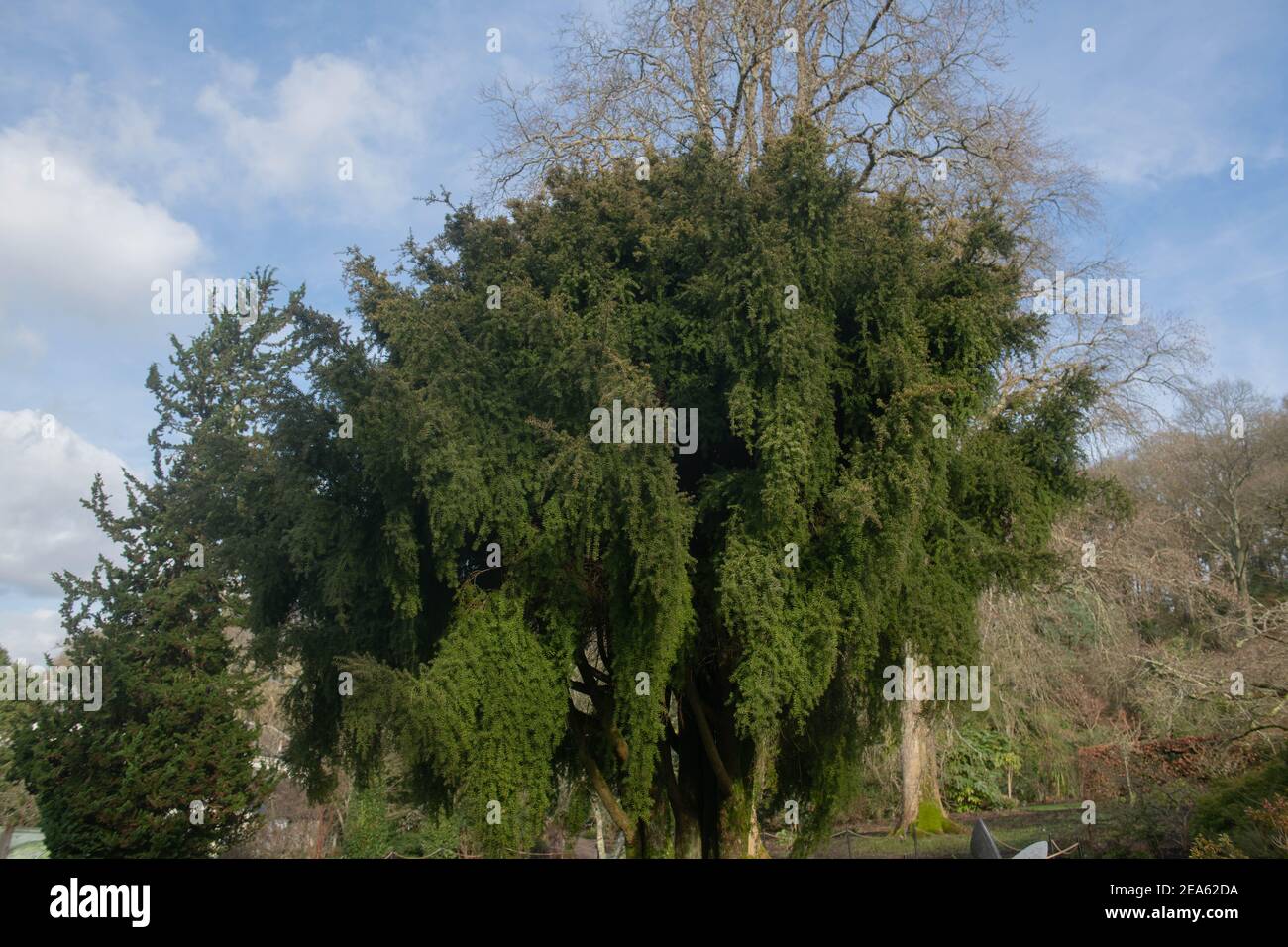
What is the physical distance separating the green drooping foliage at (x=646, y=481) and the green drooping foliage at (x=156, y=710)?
7933 mm

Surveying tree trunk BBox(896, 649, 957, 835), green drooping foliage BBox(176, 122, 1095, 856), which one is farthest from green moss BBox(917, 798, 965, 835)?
green drooping foliage BBox(176, 122, 1095, 856)

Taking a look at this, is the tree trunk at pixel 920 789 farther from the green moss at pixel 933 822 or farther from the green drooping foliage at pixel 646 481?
the green drooping foliage at pixel 646 481

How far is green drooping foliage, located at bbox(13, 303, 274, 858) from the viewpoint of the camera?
878 inches

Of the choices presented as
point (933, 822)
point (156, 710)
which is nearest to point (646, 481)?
point (156, 710)

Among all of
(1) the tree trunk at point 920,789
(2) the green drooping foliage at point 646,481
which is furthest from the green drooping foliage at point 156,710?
(1) the tree trunk at point 920,789

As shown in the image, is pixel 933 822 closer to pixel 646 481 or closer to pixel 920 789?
pixel 920 789

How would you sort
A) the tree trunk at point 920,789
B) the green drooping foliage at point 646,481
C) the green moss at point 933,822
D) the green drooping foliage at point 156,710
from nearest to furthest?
the green drooping foliage at point 646,481 < the green drooping foliage at point 156,710 < the green moss at point 933,822 < the tree trunk at point 920,789

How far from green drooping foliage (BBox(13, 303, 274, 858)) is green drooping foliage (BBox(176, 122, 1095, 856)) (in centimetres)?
793

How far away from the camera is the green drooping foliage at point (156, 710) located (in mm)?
22297

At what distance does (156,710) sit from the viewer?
23062mm

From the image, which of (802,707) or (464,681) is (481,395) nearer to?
(464,681)

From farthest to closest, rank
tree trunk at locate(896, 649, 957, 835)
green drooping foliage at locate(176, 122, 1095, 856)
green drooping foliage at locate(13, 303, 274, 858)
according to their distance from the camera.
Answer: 1. tree trunk at locate(896, 649, 957, 835)
2. green drooping foliage at locate(13, 303, 274, 858)
3. green drooping foliage at locate(176, 122, 1095, 856)

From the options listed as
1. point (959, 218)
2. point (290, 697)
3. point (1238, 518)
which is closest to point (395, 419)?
point (290, 697)

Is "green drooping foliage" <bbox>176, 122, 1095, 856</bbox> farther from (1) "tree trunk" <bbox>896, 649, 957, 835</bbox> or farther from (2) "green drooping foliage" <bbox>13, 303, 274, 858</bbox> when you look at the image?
(1) "tree trunk" <bbox>896, 649, 957, 835</bbox>
